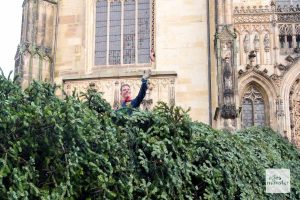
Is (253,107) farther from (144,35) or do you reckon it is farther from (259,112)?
(144,35)

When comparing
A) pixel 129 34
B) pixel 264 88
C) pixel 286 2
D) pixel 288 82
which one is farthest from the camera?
pixel 286 2

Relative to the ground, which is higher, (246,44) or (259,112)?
(246,44)

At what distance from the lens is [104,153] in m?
7.01

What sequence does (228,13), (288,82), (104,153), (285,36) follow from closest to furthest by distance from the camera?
1. (104,153)
2. (228,13)
3. (288,82)
4. (285,36)

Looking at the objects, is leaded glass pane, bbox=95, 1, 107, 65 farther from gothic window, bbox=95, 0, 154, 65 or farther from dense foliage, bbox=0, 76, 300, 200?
dense foliage, bbox=0, 76, 300, 200

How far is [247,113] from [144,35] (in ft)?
20.5

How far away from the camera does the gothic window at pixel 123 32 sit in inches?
814

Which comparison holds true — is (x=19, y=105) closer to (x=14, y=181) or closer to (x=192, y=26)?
(x=14, y=181)

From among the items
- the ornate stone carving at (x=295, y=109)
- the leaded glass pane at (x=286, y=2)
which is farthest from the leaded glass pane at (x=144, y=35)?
the leaded glass pane at (x=286, y=2)

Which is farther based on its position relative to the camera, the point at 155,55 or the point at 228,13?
the point at 155,55

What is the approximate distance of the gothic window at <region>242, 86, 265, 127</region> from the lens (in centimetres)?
2369

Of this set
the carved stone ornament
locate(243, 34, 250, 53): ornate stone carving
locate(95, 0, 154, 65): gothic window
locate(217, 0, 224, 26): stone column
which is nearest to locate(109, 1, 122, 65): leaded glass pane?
locate(95, 0, 154, 65): gothic window

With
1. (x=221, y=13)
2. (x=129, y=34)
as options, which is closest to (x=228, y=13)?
(x=221, y=13)

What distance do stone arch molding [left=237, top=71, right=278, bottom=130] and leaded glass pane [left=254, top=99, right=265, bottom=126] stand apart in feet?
0.71
